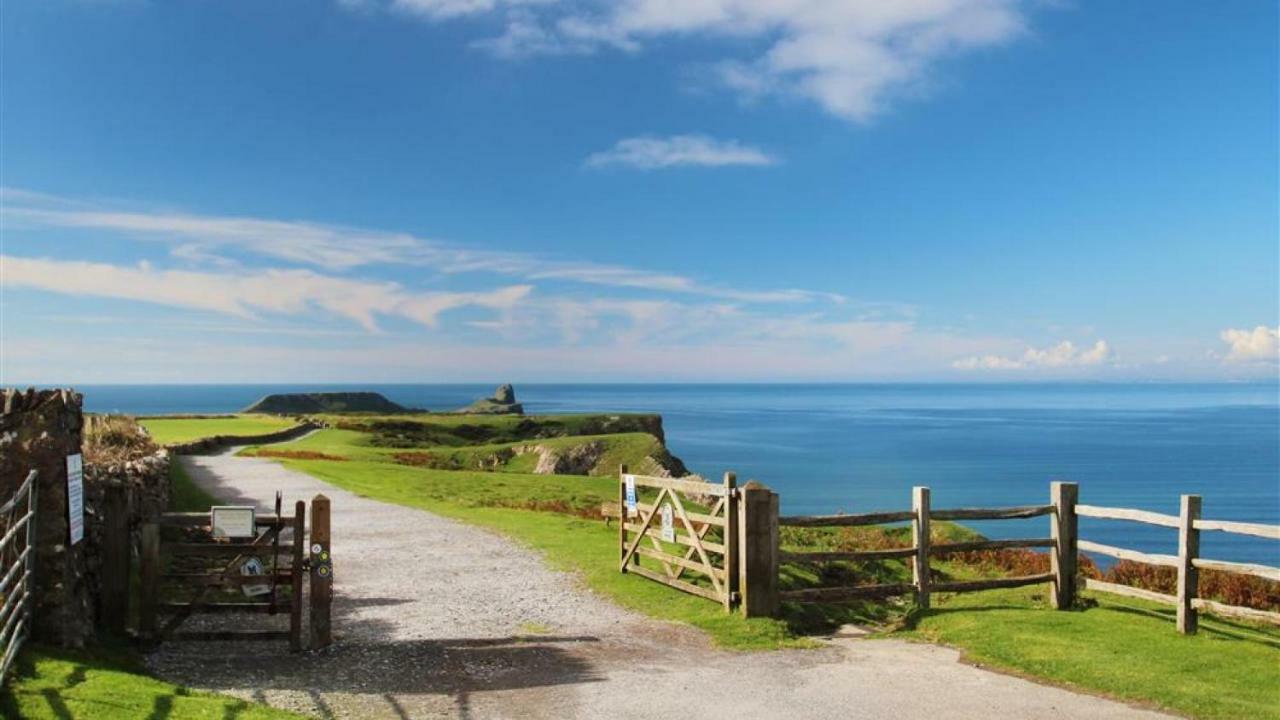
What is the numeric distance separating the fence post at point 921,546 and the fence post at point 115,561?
11761 mm

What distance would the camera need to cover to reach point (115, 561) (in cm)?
1205

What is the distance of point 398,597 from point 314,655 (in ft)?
12.5

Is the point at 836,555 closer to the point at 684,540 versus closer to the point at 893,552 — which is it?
the point at 893,552

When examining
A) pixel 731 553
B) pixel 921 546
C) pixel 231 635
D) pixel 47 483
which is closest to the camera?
pixel 47 483

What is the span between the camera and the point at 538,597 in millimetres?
16141

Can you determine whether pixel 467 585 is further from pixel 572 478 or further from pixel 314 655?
pixel 572 478

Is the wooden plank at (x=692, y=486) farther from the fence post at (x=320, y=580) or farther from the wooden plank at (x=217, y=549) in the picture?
the wooden plank at (x=217, y=549)

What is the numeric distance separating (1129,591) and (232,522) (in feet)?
44.2

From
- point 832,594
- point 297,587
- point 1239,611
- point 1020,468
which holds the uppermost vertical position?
point 297,587

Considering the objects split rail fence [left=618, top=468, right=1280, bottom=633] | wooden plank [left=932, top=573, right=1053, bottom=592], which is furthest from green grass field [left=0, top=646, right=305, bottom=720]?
wooden plank [left=932, top=573, right=1053, bottom=592]

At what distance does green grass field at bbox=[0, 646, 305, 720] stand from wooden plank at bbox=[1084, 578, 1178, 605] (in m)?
12.2

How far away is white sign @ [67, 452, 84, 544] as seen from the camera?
34.7 feet

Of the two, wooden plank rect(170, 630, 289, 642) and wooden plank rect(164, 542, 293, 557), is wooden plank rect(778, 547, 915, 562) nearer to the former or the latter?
wooden plank rect(170, 630, 289, 642)

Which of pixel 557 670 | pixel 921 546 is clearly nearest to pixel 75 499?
pixel 557 670
